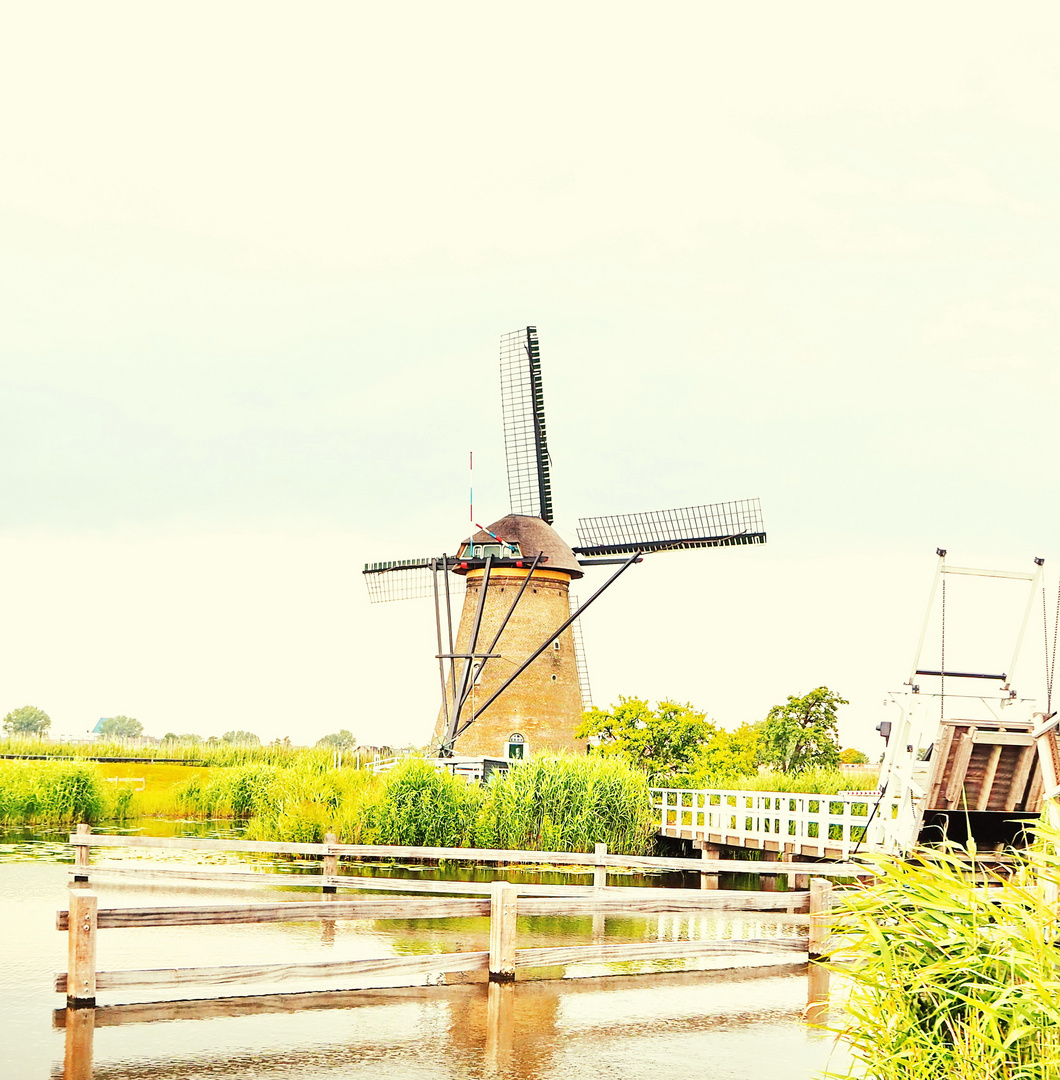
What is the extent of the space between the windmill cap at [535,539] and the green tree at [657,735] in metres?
7.83

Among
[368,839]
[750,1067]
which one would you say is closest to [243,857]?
[368,839]

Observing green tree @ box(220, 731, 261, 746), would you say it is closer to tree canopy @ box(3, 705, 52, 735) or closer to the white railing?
the white railing

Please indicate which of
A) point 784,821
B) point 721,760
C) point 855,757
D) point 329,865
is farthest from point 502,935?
point 855,757

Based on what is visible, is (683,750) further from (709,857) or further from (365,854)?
(365,854)

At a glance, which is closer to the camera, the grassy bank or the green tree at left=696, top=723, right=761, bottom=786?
the grassy bank

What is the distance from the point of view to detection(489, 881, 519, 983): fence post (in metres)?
11.1

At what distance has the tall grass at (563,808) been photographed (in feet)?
83.9

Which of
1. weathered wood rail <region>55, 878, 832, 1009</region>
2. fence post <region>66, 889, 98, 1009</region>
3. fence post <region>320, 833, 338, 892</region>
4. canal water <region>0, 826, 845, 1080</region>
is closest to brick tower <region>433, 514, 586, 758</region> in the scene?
fence post <region>320, 833, 338, 892</region>

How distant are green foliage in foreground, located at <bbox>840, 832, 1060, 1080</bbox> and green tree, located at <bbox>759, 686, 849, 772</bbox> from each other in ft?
131

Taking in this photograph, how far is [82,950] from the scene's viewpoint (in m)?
9.59

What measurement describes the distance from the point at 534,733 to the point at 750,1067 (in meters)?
31.3

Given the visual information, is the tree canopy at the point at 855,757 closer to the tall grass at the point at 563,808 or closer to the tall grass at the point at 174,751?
the tall grass at the point at 174,751

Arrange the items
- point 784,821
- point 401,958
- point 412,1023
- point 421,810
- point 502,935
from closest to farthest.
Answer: point 412,1023
point 401,958
point 502,935
point 784,821
point 421,810

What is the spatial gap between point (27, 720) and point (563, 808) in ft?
454
